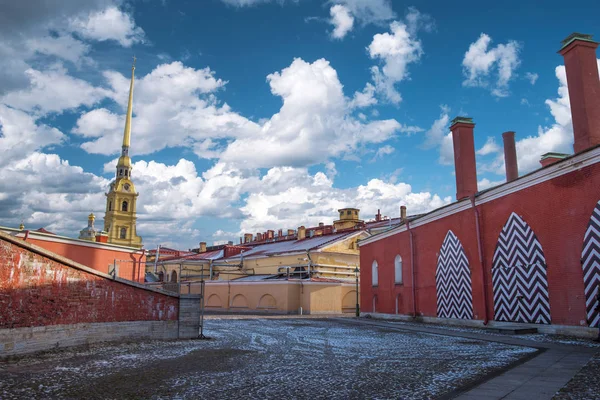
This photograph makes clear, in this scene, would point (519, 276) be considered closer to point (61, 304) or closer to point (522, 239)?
point (522, 239)

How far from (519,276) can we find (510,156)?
21.7ft

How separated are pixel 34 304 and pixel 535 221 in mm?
14415

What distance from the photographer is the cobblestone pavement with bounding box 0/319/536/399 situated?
6773 millimetres

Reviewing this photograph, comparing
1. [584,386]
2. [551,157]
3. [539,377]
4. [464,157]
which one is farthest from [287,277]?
[584,386]

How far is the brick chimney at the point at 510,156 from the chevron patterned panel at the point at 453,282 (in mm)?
3613

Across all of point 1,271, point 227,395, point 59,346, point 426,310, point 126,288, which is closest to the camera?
point 227,395

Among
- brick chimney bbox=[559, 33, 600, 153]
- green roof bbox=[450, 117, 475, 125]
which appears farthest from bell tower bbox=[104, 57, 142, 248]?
brick chimney bbox=[559, 33, 600, 153]

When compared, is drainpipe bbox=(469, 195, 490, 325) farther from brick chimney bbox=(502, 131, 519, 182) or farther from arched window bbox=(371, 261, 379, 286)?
arched window bbox=(371, 261, 379, 286)

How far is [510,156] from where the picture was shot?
2064cm

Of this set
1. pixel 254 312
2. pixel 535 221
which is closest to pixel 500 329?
pixel 535 221

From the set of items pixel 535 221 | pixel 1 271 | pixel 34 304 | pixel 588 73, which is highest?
pixel 588 73

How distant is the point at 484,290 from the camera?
58.7ft

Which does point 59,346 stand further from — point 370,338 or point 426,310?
point 426,310

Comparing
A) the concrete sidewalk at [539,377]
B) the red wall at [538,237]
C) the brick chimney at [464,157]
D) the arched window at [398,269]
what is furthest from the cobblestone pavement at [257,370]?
the arched window at [398,269]
